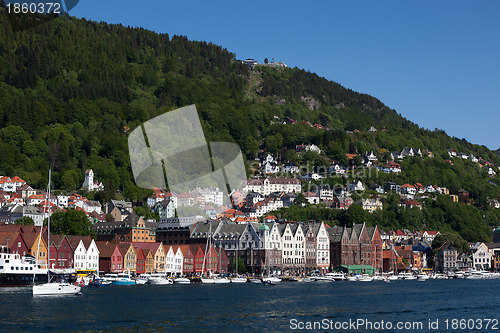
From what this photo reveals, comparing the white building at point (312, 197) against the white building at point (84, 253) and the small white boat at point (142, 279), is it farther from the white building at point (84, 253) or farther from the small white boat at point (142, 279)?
the white building at point (84, 253)

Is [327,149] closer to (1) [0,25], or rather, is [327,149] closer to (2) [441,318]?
(1) [0,25]

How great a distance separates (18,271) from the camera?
5831 cm

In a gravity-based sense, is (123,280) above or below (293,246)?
below

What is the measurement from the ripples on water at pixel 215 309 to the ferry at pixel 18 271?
1.96m

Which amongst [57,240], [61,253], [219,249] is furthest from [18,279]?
[219,249]

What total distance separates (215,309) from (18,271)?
71.6ft

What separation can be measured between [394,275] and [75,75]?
104 m

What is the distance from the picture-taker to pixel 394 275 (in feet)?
313

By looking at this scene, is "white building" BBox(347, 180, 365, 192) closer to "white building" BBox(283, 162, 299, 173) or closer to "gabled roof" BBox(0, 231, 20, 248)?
"white building" BBox(283, 162, 299, 173)

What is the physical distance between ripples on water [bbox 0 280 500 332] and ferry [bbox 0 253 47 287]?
1957mm

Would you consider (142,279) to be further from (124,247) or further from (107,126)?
(107,126)

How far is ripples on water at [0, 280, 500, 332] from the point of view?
35750mm

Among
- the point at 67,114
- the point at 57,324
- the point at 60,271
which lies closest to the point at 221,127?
the point at 67,114

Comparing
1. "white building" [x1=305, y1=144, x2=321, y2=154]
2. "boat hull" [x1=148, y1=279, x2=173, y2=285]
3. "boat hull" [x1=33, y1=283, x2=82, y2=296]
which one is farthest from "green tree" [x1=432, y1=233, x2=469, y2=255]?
"boat hull" [x1=33, y1=283, x2=82, y2=296]
